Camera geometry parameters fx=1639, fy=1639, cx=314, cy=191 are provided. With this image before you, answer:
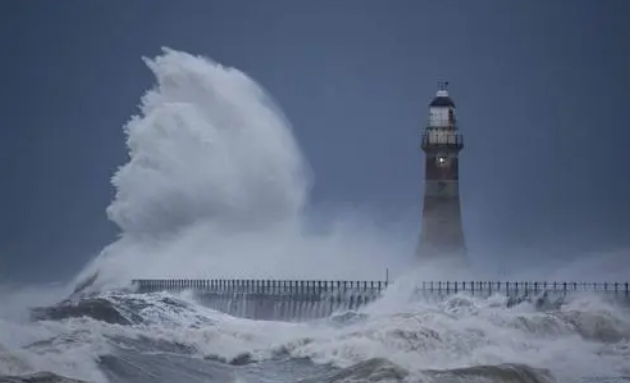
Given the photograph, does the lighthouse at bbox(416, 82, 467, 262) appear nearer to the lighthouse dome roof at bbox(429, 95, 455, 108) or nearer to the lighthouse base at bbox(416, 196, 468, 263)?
the lighthouse base at bbox(416, 196, 468, 263)

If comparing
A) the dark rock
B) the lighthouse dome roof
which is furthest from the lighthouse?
the dark rock

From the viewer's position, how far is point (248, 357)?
31.0m

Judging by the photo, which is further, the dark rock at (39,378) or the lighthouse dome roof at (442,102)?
the lighthouse dome roof at (442,102)

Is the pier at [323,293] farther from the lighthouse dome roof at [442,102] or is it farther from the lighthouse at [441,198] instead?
the lighthouse dome roof at [442,102]

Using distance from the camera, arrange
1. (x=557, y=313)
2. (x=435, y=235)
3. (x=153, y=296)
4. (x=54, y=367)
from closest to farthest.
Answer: (x=54, y=367)
(x=557, y=313)
(x=153, y=296)
(x=435, y=235)

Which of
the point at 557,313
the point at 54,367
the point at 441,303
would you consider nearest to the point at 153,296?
the point at 441,303

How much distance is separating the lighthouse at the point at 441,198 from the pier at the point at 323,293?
2.06 m

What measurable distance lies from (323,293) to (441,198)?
5430 mm

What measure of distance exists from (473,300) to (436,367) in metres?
8.03

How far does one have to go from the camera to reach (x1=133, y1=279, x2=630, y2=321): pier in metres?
37.9

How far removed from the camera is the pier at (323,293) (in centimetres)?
3791

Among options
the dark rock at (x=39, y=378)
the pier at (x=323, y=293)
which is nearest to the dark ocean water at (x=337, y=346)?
the dark rock at (x=39, y=378)

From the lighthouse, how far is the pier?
2057 mm

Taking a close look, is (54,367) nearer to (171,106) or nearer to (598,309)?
(598,309)
